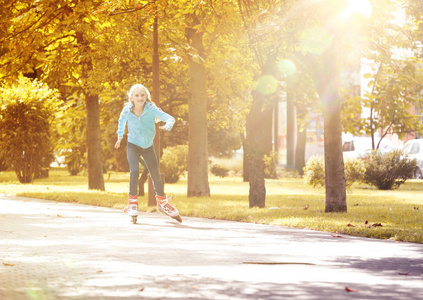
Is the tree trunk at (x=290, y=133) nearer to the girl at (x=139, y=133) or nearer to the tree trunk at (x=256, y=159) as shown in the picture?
the tree trunk at (x=256, y=159)

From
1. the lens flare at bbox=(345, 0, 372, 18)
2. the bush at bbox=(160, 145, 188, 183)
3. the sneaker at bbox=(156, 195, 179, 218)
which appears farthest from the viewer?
the bush at bbox=(160, 145, 188, 183)

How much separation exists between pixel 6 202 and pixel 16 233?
7825 millimetres

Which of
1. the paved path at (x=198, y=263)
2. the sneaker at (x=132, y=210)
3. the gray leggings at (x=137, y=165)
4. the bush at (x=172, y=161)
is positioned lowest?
the paved path at (x=198, y=263)

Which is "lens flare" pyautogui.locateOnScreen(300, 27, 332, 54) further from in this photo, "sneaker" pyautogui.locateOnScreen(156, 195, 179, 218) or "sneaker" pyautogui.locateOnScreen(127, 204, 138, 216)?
"sneaker" pyautogui.locateOnScreen(127, 204, 138, 216)

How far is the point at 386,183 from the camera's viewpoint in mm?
26859

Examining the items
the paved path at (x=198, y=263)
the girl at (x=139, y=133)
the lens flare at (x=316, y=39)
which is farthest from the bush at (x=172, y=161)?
the paved path at (x=198, y=263)

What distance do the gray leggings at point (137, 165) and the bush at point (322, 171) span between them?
11.9 m

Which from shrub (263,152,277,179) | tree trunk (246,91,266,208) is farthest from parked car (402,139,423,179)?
tree trunk (246,91,266,208)

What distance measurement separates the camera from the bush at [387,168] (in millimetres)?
26562

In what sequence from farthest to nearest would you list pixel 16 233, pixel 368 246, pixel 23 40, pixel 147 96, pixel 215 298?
pixel 23 40
pixel 147 96
pixel 16 233
pixel 368 246
pixel 215 298

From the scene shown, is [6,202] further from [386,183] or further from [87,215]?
[386,183]

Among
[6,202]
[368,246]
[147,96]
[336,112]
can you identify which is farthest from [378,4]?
[6,202]

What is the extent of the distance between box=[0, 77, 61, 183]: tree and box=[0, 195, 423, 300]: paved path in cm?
1847

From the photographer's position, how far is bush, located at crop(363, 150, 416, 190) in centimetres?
2656
